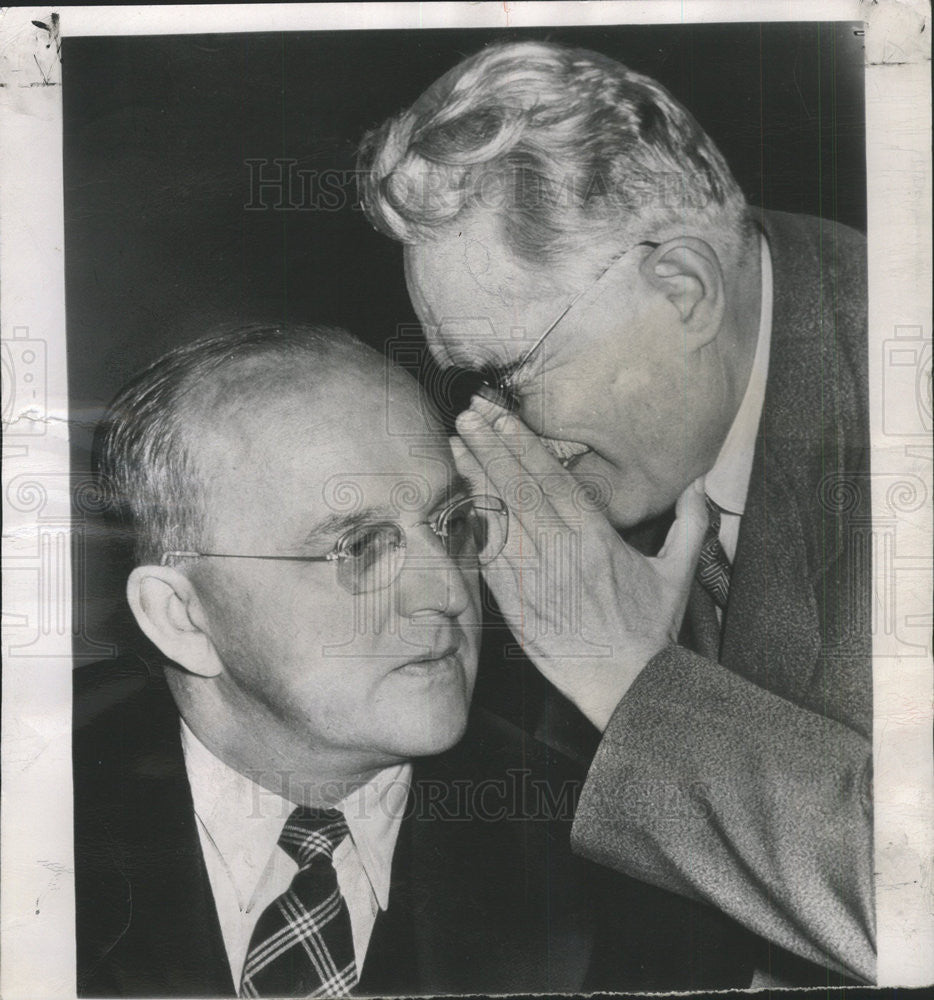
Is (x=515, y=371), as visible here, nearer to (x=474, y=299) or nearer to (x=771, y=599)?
(x=474, y=299)

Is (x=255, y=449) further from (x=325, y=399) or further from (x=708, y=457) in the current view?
(x=708, y=457)

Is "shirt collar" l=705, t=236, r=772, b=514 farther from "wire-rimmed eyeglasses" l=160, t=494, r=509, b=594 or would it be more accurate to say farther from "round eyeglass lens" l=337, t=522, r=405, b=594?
"round eyeglass lens" l=337, t=522, r=405, b=594

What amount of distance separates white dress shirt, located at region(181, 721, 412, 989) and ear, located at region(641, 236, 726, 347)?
2.90 ft

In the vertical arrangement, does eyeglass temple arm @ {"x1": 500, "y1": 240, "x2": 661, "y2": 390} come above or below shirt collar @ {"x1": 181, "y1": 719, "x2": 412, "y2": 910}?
above

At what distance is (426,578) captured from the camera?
1.57m

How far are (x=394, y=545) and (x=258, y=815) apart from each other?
52cm

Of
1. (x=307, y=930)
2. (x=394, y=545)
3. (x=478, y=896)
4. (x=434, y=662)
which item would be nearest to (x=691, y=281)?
(x=394, y=545)

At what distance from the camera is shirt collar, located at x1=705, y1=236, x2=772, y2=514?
1.61m

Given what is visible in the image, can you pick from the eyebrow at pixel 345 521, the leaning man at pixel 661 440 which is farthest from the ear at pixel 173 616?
the leaning man at pixel 661 440

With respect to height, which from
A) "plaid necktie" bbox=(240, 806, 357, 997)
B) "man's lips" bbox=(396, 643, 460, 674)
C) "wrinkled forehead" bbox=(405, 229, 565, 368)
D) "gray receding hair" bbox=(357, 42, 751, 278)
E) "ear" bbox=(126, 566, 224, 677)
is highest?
"gray receding hair" bbox=(357, 42, 751, 278)

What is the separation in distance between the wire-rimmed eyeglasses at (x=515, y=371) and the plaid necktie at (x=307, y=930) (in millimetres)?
749

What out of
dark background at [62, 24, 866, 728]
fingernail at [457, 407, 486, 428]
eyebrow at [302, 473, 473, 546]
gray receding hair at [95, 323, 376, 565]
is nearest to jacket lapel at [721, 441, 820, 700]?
dark background at [62, 24, 866, 728]

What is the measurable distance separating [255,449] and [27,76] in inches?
30.6

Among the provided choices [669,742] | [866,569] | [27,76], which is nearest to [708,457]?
[866,569]
